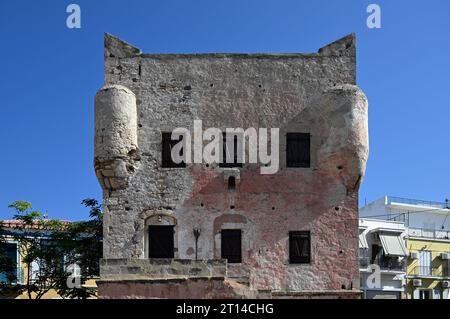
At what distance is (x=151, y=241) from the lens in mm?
22750

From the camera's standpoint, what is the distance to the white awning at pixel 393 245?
44.5 metres

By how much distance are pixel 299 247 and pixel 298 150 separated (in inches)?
124

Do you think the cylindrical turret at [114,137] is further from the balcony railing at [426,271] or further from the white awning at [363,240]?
the balcony railing at [426,271]

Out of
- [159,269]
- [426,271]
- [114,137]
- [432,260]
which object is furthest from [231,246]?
[432,260]

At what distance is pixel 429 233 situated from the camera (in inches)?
1925

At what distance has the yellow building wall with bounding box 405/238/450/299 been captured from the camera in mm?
46062

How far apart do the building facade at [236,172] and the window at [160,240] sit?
0.03 m

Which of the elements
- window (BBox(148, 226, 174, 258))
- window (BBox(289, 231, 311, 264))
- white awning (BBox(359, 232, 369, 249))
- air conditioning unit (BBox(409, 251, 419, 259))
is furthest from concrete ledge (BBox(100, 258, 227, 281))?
air conditioning unit (BBox(409, 251, 419, 259))

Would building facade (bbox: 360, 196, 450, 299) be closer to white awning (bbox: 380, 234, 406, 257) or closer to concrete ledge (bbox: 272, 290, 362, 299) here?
white awning (bbox: 380, 234, 406, 257)

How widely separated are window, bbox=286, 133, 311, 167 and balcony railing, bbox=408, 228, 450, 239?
86.4ft
